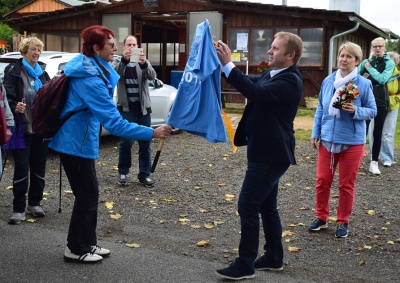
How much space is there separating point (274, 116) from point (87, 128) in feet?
5.25

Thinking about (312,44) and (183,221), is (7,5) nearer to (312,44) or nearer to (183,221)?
(312,44)

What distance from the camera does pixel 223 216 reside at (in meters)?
6.86

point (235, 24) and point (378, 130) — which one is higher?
point (235, 24)

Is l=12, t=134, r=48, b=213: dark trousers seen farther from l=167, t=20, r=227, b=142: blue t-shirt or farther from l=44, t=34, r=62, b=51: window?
l=44, t=34, r=62, b=51: window

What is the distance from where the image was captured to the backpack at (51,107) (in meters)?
4.85

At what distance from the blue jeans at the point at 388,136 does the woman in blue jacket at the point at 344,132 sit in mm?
4348

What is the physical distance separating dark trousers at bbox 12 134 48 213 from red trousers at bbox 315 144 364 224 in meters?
3.14

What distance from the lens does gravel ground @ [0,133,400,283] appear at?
5328mm

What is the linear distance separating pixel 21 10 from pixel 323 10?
3042 centimetres

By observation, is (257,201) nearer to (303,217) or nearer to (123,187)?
(303,217)

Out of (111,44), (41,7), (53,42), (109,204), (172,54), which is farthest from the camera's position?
(41,7)

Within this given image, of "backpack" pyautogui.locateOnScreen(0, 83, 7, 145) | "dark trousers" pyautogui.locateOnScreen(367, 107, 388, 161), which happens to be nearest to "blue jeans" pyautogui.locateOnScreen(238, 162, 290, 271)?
"backpack" pyautogui.locateOnScreen(0, 83, 7, 145)

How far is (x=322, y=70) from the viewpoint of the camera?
21.2 m

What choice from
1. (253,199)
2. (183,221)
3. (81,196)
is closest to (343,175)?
(253,199)
